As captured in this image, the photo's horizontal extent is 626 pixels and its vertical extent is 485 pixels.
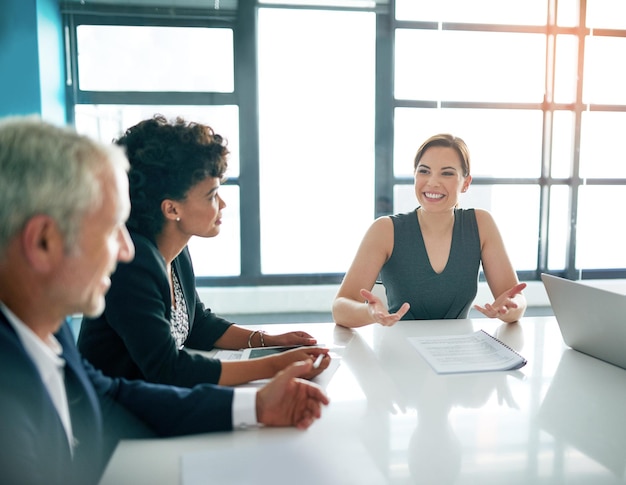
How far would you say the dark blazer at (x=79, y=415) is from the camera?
2.13 ft

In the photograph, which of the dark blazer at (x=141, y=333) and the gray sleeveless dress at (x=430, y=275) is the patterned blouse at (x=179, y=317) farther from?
the gray sleeveless dress at (x=430, y=275)

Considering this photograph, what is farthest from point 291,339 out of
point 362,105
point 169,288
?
point 362,105

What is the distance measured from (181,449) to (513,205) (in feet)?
13.3

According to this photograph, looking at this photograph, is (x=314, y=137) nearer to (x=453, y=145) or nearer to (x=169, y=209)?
(x=453, y=145)

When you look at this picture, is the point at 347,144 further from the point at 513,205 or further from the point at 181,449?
the point at 181,449

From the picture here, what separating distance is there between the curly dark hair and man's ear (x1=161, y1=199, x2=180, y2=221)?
10mm

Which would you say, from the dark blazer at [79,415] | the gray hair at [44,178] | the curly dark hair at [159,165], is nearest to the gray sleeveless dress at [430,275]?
the curly dark hair at [159,165]

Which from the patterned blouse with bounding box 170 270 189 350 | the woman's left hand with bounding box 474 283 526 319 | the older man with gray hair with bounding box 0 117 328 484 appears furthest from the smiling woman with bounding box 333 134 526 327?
the older man with gray hair with bounding box 0 117 328 484

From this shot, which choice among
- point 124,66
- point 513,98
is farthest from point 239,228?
point 513,98

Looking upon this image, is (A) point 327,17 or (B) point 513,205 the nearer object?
(A) point 327,17

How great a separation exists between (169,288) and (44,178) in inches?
24.1

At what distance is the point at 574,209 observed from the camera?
4.33 metres

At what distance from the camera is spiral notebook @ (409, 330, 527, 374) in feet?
4.08

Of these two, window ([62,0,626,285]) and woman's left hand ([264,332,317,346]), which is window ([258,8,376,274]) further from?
woman's left hand ([264,332,317,346])
